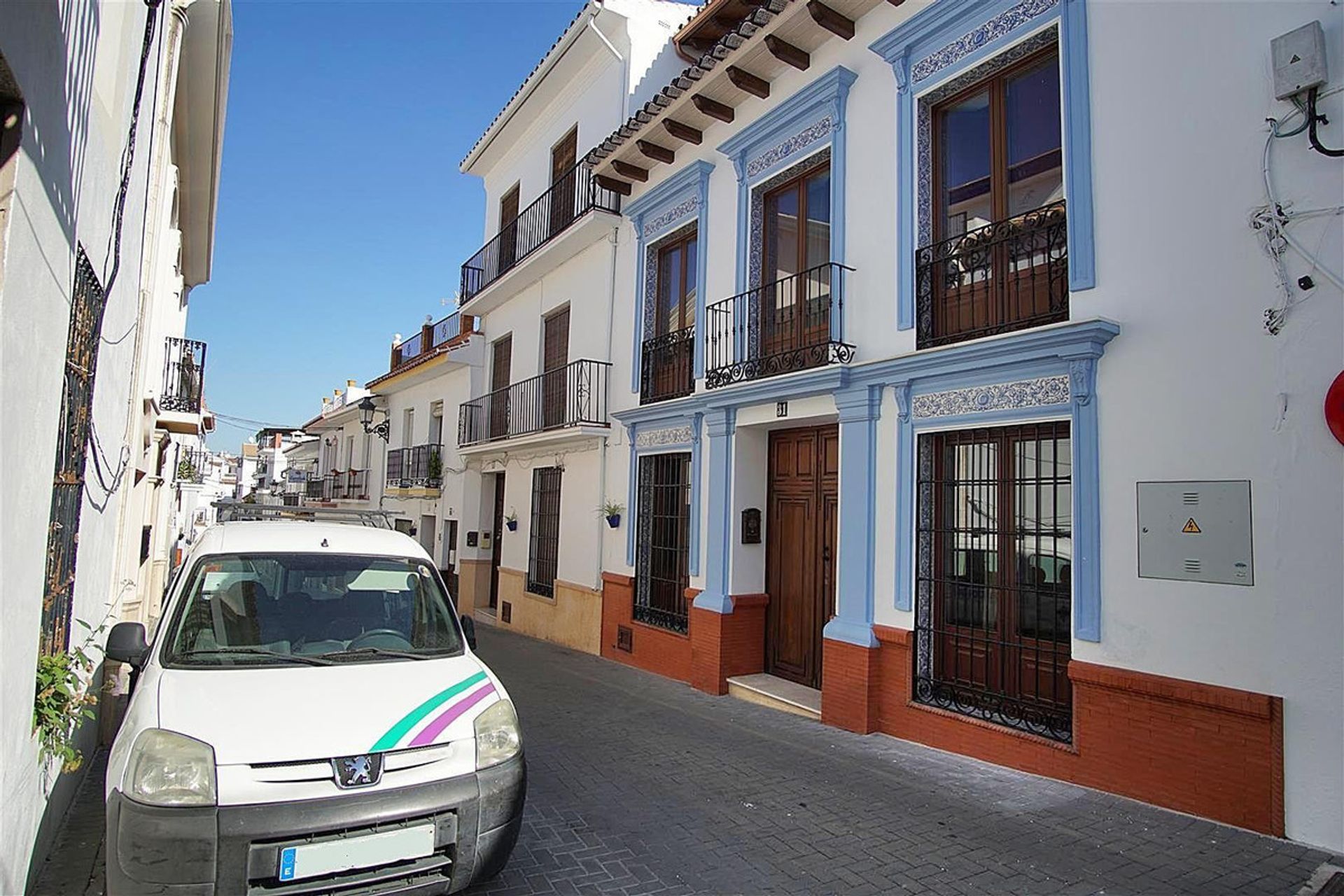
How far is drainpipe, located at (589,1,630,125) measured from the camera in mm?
Result: 11711

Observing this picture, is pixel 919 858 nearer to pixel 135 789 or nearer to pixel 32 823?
pixel 135 789

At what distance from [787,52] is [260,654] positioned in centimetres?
731

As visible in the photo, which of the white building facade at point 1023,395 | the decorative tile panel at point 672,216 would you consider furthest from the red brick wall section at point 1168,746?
the decorative tile panel at point 672,216

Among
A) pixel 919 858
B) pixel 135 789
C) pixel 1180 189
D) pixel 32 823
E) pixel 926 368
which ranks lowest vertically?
pixel 919 858

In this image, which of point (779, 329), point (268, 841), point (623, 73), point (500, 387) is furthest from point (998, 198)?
point (500, 387)

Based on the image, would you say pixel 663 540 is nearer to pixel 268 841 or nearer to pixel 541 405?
pixel 541 405

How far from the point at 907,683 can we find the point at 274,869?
16.5 ft

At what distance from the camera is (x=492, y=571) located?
648 inches

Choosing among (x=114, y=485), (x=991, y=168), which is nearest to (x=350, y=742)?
(x=114, y=485)

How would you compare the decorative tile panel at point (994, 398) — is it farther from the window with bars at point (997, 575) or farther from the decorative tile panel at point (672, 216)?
the decorative tile panel at point (672, 216)

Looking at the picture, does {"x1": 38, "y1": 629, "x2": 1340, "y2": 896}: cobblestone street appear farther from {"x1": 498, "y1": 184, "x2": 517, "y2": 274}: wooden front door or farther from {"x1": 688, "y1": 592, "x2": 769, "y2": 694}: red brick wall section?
{"x1": 498, "y1": 184, "x2": 517, "y2": 274}: wooden front door

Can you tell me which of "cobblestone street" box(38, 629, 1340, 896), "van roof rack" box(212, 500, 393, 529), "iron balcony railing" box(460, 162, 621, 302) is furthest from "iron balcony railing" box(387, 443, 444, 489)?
"cobblestone street" box(38, 629, 1340, 896)

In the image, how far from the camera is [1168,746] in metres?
4.95

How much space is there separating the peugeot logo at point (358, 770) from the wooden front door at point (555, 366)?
29.4 ft
